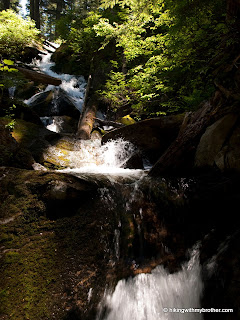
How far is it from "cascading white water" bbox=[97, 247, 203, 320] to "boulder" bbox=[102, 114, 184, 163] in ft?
14.5

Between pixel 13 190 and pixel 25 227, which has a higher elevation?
pixel 13 190

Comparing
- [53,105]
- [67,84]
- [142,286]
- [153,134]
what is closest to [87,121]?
[53,105]

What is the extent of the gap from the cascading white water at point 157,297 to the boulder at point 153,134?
4.42 m

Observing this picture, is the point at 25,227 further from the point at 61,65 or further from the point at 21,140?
the point at 61,65

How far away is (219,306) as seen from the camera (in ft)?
6.25

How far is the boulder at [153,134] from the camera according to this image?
6.11 m

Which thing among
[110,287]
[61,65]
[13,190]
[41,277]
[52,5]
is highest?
[52,5]

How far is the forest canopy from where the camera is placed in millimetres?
4495

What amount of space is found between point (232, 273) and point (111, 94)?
29.5 feet

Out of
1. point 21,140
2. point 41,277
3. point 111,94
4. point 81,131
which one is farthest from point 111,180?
point 111,94

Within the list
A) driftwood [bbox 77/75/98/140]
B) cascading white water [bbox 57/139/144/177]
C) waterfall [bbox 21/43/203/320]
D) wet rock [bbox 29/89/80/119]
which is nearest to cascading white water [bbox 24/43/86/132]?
wet rock [bbox 29/89/80/119]

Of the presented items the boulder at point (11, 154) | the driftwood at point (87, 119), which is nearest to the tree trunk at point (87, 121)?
the driftwood at point (87, 119)

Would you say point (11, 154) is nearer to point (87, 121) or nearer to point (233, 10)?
point (87, 121)

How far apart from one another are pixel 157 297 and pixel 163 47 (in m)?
9.36
